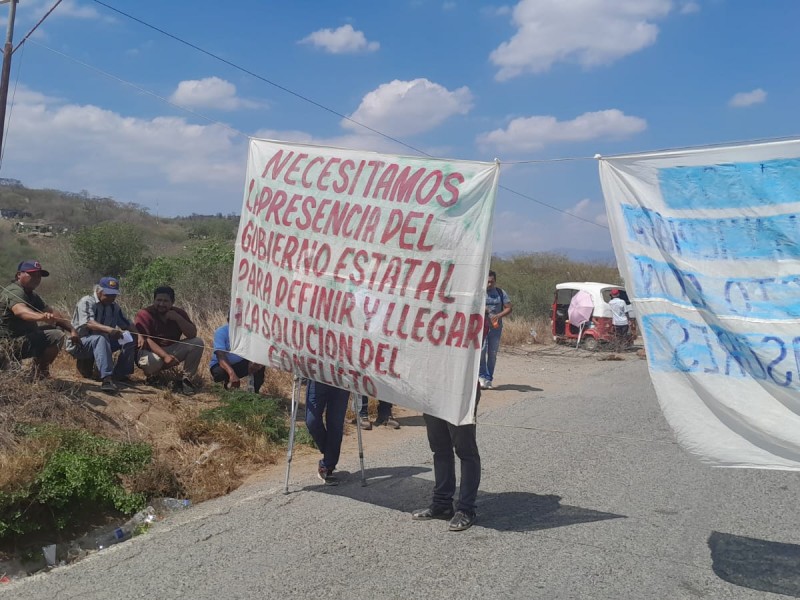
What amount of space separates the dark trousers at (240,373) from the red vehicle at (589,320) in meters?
12.8

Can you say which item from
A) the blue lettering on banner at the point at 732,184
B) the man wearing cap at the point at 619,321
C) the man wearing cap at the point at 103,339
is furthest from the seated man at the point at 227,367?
the man wearing cap at the point at 619,321

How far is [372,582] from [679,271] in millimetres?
2724

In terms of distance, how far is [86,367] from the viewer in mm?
9422

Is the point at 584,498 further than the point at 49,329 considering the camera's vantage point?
No

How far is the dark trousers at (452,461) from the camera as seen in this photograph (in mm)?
5852

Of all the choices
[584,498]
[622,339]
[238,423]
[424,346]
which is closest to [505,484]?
[584,498]

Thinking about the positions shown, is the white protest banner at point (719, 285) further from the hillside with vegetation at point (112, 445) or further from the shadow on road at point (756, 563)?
the hillside with vegetation at point (112, 445)

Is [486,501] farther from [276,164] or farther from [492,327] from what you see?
[492,327]

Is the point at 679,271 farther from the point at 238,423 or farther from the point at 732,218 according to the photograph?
the point at 238,423

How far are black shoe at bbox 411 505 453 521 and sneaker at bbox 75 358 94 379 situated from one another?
16.5 feet

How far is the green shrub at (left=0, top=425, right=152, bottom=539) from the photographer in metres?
6.06

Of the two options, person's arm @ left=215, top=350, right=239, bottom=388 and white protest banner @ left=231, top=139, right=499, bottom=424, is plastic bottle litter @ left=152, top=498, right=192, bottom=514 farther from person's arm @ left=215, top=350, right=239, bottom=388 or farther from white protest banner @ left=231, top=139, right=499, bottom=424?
person's arm @ left=215, top=350, right=239, bottom=388

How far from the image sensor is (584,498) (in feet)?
21.4

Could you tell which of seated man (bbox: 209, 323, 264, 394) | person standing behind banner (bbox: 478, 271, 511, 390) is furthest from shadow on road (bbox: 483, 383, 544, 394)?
seated man (bbox: 209, 323, 264, 394)
